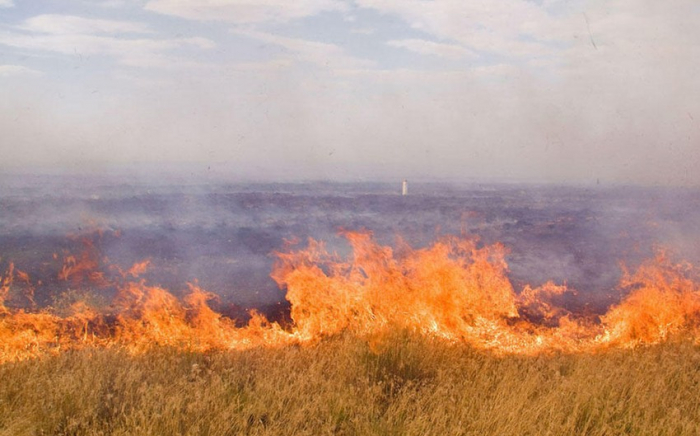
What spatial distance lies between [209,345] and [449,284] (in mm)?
4238

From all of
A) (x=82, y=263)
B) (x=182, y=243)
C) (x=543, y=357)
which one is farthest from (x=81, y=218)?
(x=543, y=357)

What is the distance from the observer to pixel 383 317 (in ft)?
25.5

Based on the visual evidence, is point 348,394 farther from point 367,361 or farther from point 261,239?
point 261,239

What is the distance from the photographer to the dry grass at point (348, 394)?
14.3 feet

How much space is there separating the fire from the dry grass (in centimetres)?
69

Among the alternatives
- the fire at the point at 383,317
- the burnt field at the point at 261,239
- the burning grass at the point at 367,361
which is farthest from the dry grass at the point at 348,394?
the burnt field at the point at 261,239

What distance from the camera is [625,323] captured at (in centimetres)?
812

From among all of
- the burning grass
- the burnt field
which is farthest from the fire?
the burnt field

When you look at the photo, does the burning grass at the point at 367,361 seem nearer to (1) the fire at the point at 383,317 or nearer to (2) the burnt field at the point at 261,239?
(1) the fire at the point at 383,317

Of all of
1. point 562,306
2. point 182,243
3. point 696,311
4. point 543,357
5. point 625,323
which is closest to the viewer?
point 543,357

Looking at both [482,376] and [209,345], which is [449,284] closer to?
[482,376]

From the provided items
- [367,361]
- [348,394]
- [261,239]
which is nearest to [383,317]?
[367,361]

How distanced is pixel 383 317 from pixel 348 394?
9.00 ft

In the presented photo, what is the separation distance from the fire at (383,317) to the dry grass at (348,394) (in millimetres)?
685
